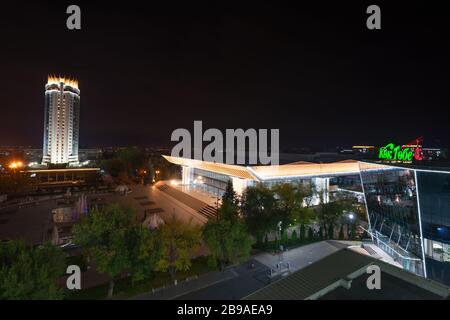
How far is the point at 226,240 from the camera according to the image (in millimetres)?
16594

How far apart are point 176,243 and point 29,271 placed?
743 cm

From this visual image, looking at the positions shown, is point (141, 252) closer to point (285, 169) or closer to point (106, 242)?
point (106, 242)

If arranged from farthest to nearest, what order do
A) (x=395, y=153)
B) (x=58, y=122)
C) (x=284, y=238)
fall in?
(x=58, y=122) < (x=284, y=238) < (x=395, y=153)

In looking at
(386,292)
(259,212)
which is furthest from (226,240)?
(386,292)

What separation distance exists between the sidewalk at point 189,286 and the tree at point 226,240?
3.31 ft

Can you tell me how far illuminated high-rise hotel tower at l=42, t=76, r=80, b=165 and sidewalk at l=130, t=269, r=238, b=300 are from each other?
9097 centimetres

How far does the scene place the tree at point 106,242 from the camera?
1378 centimetres

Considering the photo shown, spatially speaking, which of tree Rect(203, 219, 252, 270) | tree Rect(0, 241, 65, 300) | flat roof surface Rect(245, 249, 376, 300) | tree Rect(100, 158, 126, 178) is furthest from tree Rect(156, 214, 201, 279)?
tree Rect(100, 158, 126, 178)

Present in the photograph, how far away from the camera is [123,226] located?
613 inches

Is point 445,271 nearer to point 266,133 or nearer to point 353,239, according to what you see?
point 353,239

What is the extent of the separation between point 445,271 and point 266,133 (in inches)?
1070

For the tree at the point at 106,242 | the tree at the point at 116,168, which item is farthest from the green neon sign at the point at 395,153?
the tree at the point at 116,168

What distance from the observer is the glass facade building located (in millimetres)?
16719
